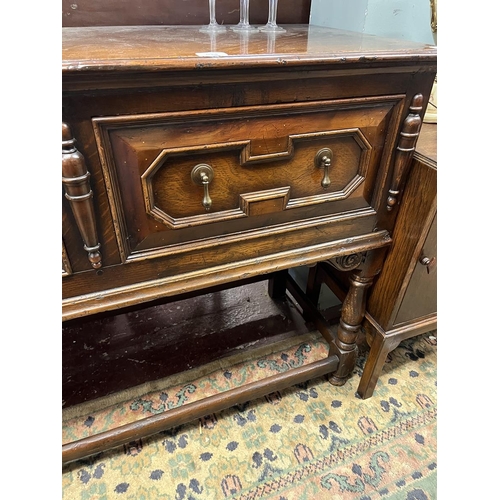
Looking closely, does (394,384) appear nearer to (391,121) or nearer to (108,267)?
(391,121)

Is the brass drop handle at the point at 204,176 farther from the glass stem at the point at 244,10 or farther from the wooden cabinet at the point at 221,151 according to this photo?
the glass stem at the point at 244,10

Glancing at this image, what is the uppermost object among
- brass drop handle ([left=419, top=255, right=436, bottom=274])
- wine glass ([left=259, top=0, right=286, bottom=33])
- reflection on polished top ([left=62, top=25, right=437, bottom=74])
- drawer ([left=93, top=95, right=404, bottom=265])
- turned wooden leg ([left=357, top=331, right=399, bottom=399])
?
wine glass ([left=259, top=0, right=286, bottom=33])

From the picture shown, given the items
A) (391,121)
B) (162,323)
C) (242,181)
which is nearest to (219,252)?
(242,181)

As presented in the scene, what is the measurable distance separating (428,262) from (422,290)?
0.11m

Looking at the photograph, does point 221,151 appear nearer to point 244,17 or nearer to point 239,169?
point 239,169

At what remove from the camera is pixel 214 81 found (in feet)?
1.60

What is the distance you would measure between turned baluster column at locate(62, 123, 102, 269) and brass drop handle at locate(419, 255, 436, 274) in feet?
2.10

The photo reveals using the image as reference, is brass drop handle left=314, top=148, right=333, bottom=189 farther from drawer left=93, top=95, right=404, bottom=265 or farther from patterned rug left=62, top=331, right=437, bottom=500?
patterned rug left=62, top=331, right=437, bottom=500

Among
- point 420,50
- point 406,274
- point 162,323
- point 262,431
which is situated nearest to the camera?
point 420,50

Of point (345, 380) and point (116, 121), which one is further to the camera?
point (345, 380)

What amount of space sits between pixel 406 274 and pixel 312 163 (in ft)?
1.16

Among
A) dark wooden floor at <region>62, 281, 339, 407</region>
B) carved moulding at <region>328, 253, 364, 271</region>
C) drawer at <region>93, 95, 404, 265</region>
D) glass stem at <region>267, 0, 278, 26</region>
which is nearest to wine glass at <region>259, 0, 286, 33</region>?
glass stem at <region>267, 0, 278, 26</region>

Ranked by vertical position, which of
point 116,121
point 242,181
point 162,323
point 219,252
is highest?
point 116,121

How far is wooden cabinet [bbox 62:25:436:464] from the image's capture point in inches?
18.7
